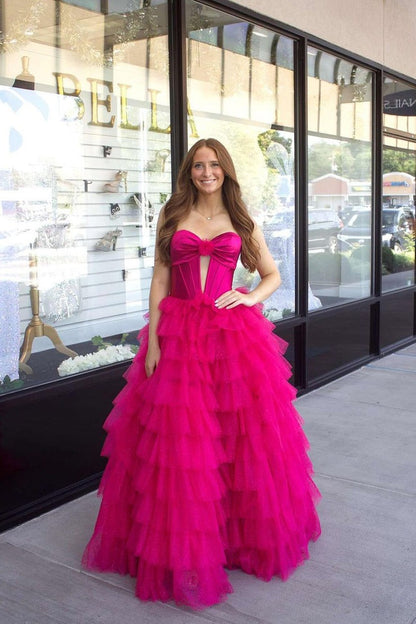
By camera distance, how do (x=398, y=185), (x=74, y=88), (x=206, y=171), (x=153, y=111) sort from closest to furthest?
(x=206, y=171), (x=74, y=88), (x=153, y=111), (x=398, y=185)

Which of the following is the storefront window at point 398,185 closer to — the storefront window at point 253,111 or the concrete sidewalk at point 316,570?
the storefront window at point 253,111

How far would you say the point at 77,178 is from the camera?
14.3 feet

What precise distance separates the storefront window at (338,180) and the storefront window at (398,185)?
0.47m

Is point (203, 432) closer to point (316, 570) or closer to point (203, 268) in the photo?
point (203, 268)

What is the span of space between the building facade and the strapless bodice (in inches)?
46.6

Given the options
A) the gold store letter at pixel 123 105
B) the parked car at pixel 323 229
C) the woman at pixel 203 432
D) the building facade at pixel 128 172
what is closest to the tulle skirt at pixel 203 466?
the woman at pixel 203 432

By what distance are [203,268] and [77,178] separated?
1490 mm

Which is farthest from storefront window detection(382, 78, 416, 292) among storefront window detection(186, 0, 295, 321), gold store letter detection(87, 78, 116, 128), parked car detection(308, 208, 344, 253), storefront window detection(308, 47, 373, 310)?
gold store letter detection(87, 78, 116, 128)

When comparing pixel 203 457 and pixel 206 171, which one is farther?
pixel 206 171

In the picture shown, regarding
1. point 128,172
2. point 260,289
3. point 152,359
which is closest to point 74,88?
point 128,172

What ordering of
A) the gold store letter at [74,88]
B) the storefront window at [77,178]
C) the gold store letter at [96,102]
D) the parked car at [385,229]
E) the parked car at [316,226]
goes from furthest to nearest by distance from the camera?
the parked car at [385,229], the parked car at [316,226], the gold store letter at [96,102], the gold store letter at [74,88], the storefront window at [77,178]

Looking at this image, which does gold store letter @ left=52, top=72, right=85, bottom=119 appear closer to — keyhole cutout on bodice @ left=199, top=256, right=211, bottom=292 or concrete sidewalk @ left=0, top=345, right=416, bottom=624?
keyhole cutout on bodice @ left=199, top=256, right=211, bottom=292

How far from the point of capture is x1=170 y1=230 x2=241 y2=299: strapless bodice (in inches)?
126

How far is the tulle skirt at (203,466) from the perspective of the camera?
2904mm
